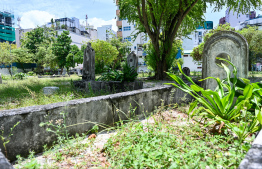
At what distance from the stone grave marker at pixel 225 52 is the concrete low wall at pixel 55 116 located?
2.01m

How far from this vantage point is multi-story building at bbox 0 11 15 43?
205 feet

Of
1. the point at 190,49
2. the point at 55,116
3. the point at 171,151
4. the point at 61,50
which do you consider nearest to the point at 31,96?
the point at 55,116

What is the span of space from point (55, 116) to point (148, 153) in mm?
1467

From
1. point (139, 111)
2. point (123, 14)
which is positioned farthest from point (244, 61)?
point (123, 14)

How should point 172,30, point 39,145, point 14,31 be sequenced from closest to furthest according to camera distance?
point 39,145 < point 172,30 < point 14,31

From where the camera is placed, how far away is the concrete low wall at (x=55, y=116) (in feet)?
7.51

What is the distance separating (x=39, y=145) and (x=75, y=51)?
34.2m

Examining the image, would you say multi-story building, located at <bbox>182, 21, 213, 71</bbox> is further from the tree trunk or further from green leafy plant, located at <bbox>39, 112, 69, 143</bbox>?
green leafy plant, located at <bbox>39, 112, 69, 143</bbox>

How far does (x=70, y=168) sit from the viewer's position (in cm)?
202

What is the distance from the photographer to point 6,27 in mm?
63406

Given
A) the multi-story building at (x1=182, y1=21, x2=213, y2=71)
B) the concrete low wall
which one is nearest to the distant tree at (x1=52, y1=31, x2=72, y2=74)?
the multi-story building at (x1=182, y1=21, x2=213, y2=71)

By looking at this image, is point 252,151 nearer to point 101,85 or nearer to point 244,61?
point 244,61

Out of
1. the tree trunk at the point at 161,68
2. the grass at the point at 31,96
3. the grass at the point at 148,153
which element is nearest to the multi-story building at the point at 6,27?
the tree trunk at the point at 161,68

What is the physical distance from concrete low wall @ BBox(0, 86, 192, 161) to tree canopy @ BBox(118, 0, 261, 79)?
28.4 ft
